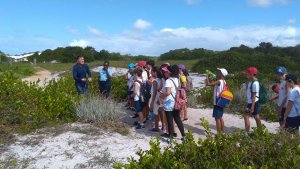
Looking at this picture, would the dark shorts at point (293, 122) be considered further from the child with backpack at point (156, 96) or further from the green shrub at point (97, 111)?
the green shrub at point (97, 111)

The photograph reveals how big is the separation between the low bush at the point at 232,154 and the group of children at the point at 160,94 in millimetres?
1605

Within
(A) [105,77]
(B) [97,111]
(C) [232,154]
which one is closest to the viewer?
(C) [232,154]

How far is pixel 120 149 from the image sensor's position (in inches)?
262

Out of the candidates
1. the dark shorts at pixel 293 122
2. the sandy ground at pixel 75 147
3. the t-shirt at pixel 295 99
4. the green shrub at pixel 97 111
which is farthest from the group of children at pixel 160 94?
the t-shirt at pixel 295 99

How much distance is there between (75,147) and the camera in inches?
266

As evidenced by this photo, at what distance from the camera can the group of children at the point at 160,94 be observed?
24.1ft

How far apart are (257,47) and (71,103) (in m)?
35.1

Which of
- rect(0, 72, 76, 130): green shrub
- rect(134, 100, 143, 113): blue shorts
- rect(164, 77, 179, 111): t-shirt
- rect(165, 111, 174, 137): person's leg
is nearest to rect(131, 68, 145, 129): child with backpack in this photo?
rect(134, 100, 143, 113): blue shorts

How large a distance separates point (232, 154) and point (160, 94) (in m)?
3.21

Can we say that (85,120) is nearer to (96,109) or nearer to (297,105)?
(96,109)

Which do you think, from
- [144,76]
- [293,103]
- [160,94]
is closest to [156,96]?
[160,94]

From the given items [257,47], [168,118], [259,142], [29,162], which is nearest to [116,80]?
[168,118]

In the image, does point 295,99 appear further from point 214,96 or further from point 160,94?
point 160,94

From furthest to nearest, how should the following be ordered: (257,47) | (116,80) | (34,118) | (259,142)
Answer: (257,47), (116,80), (34,118), (259,142)
